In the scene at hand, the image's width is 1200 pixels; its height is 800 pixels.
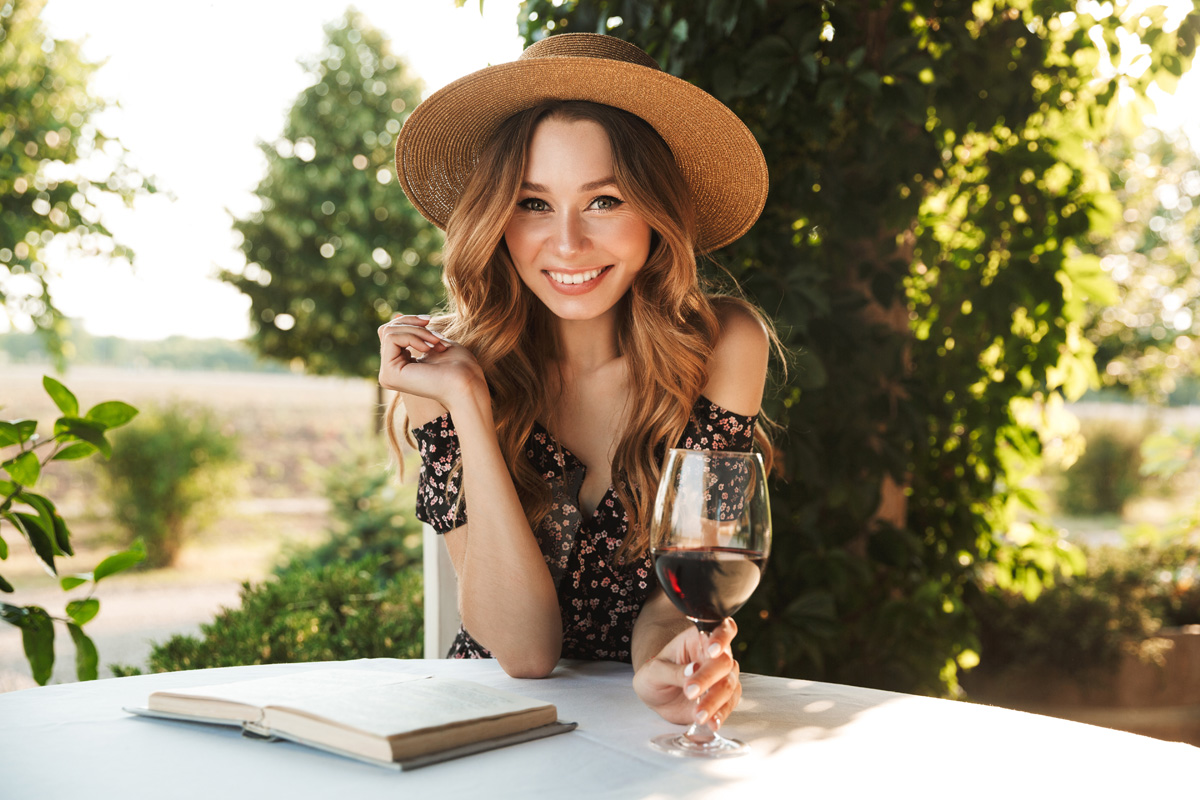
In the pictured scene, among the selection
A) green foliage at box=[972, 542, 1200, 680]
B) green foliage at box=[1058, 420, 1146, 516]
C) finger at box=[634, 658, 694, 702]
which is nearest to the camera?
finger at box=[634, 658, 694, 702]

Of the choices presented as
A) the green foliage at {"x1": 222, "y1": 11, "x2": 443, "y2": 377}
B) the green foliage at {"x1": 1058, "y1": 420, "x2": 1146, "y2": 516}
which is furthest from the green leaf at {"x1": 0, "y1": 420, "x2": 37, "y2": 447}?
the green foliage at {"x1": 1058, "y1": 420, "x2": 1146, "y2": 516}

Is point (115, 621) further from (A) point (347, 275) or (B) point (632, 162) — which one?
(B) point (632, 162)

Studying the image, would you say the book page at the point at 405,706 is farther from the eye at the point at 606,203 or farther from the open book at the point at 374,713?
the eye at the point at 606,203

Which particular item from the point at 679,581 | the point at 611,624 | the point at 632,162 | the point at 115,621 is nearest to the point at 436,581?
the point at 611,624

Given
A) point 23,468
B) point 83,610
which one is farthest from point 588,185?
point 83,610

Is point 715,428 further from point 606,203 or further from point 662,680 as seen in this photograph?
point 662,680

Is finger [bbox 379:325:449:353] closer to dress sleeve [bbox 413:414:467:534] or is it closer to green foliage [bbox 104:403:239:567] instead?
dress sleeve [bbox 413:414:467:534]

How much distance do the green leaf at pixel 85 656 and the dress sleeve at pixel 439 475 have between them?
0.63 m

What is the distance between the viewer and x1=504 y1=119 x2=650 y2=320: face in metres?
1.58

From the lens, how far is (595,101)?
165 cm

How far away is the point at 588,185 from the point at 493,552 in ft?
2.17

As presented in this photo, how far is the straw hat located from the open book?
41.8 inches

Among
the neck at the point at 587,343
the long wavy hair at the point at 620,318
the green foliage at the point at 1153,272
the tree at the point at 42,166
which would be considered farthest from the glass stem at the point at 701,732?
the green foliage at the point at 1153,272

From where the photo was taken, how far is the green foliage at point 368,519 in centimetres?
451
